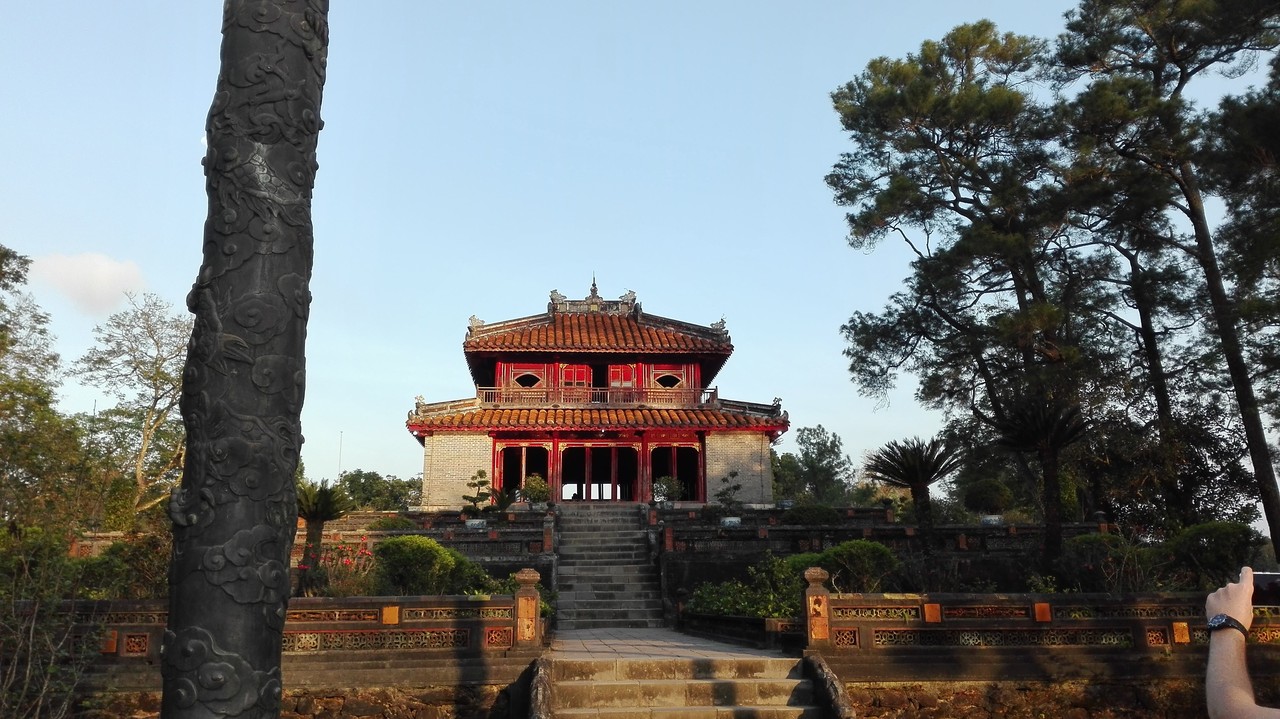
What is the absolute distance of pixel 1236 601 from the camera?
6.74 feet

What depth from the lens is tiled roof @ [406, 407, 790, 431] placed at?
81.9 ft

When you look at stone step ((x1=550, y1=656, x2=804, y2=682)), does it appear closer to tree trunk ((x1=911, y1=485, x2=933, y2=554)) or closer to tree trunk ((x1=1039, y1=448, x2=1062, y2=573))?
tree trunk ((x1=911, y1=485, x2=933, y2=554))

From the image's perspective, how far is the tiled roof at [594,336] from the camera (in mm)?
27109

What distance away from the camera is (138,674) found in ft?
25.3

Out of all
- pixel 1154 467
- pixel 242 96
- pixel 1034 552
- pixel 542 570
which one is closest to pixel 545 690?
pixel 242 96

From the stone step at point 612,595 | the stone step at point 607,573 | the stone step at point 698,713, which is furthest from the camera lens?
the stone step at point 607,573

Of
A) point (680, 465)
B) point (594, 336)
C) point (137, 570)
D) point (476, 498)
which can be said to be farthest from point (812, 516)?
point (137, 570)

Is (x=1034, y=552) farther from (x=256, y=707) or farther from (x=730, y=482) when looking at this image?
(x=256, y=707)

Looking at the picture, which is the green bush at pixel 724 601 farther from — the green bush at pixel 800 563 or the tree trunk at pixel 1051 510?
the tree trunk at pixel 1051 510

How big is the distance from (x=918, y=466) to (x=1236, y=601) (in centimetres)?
1218

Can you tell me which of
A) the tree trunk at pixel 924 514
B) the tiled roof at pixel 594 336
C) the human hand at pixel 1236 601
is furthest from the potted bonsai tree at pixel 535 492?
the human hand at pixel 1236 601

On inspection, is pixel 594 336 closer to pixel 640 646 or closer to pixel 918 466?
pixel 918 466

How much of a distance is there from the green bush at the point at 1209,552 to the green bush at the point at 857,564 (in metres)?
3.91

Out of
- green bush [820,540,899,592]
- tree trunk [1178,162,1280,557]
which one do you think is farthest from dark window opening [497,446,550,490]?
tree trunk [1178,162,1280,557]
